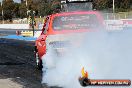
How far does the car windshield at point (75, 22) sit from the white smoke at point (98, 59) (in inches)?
108

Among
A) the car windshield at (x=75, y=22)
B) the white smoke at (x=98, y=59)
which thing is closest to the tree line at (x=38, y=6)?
the car windshield at (x=75, y=22)

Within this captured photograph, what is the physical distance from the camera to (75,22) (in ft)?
39.4

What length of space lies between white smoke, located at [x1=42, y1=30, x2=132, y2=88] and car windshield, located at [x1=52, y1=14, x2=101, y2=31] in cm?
274

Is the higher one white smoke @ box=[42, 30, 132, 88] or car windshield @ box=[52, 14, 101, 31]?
car windshield @ box=[52, 14, 101, 31]

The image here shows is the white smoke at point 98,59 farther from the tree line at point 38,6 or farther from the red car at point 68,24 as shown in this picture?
the tree line at point 38,6

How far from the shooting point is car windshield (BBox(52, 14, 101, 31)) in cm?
1177

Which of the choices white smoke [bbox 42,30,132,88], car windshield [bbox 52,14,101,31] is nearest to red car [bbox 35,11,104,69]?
car windshield [bbox 52,14,101,31]

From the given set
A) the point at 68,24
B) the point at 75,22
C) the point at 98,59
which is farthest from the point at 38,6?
the point at 98,59

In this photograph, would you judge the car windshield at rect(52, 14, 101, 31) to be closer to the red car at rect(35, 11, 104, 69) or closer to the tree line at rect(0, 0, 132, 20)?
the red car at rect(35, 11, 104, 69)

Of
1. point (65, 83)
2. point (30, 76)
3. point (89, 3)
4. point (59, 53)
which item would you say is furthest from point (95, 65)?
point (89, 3)

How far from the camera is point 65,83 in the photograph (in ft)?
28.7

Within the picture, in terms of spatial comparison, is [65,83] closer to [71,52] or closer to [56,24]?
[71,52]

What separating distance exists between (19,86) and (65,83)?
58.0 inches

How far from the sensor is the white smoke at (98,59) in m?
7.30
